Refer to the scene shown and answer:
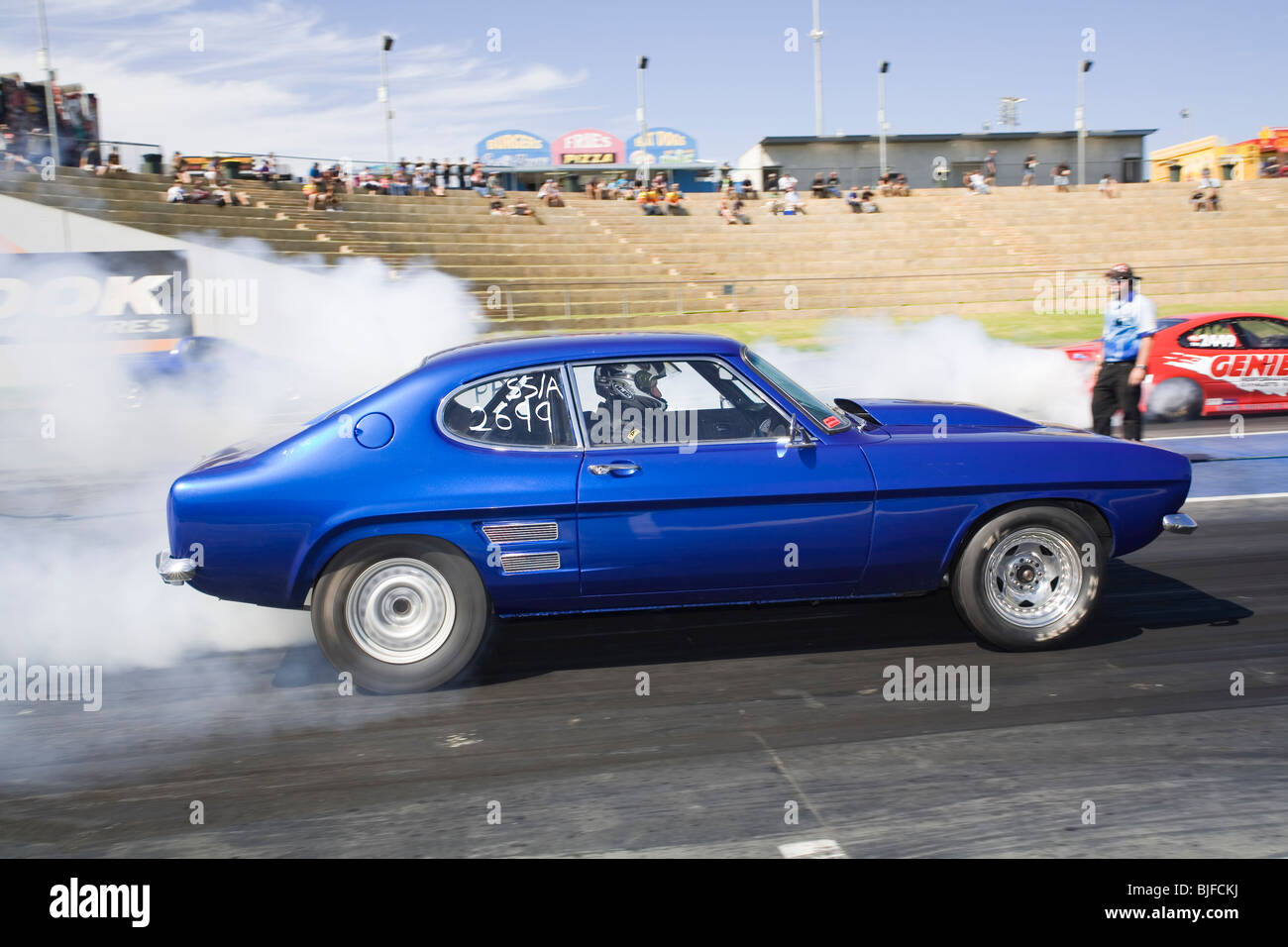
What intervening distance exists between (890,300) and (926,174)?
22.1 metres

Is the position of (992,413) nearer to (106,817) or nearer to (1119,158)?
(106,817)

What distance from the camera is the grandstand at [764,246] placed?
872 inches

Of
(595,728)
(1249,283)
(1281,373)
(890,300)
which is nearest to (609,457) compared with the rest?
(595,728)

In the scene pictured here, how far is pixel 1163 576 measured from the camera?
5895 mm

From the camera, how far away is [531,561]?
4.40 meters

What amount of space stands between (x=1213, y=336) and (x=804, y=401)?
331 inches

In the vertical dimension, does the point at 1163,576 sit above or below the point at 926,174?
below

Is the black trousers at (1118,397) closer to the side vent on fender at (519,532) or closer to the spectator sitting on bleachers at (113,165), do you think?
the side vent on fender at (519,532)

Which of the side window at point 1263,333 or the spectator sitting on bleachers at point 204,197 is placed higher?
the spectator sitting on bleachers at point 204,197

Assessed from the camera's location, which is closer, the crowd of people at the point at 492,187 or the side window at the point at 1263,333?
the side window at the point at 1263,333

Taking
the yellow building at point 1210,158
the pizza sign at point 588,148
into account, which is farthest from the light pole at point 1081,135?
the pizza sign at point 588,148

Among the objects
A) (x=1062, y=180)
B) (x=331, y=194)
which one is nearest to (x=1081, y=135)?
(x=1062, y=180)
